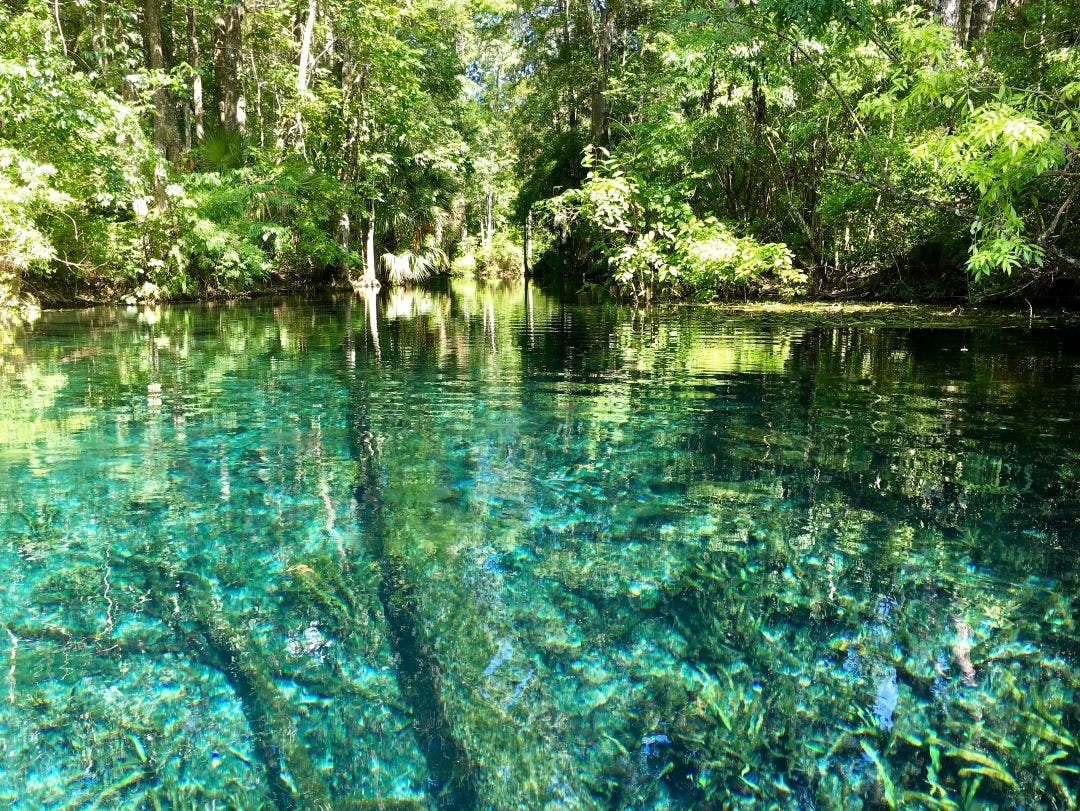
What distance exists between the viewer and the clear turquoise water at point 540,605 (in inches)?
78.9

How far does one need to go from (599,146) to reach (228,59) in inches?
429

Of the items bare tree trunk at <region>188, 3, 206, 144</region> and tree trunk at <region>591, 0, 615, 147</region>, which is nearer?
bare tree trunk at <region>188, 3, 206, 144</region>

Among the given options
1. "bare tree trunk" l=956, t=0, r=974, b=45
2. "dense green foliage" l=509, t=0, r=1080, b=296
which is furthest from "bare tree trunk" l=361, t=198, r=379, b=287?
"bare tree trunk" l=956, t=0, r=974, b=45

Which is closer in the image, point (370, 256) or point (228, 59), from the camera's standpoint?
point (228, 59)

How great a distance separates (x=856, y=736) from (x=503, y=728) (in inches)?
42.1

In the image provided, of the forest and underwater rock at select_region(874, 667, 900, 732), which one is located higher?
the forest

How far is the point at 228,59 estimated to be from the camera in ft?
65.5

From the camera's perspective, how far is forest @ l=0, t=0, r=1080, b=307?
888 centimetres

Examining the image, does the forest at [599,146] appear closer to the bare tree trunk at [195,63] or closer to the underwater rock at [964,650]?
the bare tree trunk at [195,63]

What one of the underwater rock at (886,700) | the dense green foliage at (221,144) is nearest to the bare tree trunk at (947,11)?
the dense green foliage at (221,144)

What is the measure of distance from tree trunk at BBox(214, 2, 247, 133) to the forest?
7 cm

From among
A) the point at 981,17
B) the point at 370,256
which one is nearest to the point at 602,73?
A: the point at 370,256

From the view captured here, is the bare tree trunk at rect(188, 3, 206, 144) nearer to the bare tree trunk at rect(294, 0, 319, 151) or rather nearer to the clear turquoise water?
the bare tree trunk at rect(294, 0, 319, 151)

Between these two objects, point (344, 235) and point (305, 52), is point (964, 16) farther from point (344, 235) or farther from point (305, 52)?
point (344, 235)
